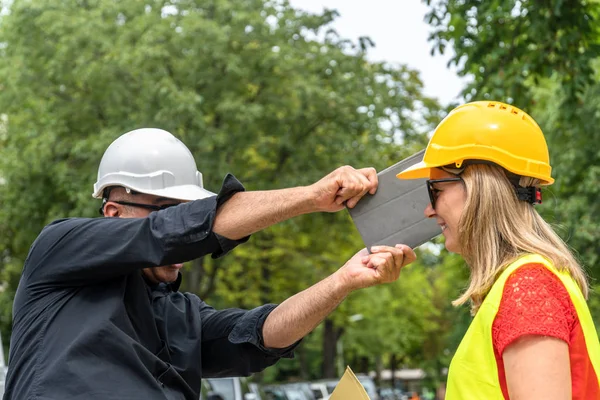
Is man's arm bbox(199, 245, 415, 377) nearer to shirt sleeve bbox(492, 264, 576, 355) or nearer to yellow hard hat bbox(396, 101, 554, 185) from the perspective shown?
yellow hard hat bbox(396, 101, 554, 185)

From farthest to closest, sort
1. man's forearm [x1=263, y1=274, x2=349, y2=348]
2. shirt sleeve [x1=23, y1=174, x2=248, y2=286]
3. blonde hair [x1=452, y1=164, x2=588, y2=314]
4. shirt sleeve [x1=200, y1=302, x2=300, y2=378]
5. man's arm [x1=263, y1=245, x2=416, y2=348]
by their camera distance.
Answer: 1. shirt sleeve [x1=200, y1=302, x2=300, y2=378]
2. man's forearm [x1=263, y1=274, x2=349, y2=348]
3. man's arm [x1=263, y1=245, x2=416, y2=348]
4. shirt sleeve [x1=23, y1=174, x2=248, y2=286]
5. blonde hair [x1=452, y1=164, x2=588, y2=314]

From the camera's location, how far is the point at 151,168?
3.79 metres

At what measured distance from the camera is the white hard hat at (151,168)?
12.3ft

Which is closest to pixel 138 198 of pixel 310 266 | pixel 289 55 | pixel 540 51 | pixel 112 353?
pixel 112 353

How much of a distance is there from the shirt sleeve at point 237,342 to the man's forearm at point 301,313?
0.05 metres

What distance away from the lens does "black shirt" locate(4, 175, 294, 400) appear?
310 cm

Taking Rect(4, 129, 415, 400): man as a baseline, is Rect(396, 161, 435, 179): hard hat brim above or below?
above

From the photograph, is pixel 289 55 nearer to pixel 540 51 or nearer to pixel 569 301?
pixel 540 51

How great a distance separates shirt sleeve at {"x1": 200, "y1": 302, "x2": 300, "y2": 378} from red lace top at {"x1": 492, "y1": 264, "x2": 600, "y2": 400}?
1.47 meters

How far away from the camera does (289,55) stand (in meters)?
21.4

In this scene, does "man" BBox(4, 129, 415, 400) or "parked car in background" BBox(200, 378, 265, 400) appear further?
"parked car in background" BBox(200, 378, 265, 400)

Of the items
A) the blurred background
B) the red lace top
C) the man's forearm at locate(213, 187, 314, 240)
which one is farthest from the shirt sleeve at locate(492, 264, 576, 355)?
the blurred background

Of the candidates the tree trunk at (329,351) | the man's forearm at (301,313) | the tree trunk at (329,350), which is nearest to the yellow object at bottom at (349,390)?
the man's forearm at (301,313)

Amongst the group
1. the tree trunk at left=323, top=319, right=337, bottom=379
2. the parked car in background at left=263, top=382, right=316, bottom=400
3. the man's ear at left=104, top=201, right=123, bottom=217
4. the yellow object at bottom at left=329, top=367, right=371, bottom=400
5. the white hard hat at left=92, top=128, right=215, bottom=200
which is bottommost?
the tree trunk at left=323, top=319, right=337, bottom=379
